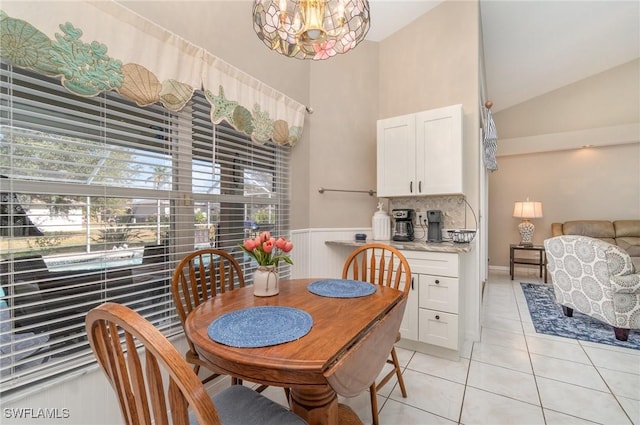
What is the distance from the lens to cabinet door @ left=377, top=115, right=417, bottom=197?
9.14 feet

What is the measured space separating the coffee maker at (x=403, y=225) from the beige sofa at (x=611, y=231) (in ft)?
13.1

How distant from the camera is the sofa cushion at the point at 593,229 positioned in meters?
4.80

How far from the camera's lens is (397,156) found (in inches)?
113

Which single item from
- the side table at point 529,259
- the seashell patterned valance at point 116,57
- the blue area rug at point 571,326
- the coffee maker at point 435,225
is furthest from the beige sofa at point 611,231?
the seashell patterned valance at point 116,57

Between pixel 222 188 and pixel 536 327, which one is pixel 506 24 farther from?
pixel 222 188

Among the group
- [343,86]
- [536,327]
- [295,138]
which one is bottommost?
[536,327]

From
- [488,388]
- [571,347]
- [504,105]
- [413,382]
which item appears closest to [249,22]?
[413,382]

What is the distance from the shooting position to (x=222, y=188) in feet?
6.60

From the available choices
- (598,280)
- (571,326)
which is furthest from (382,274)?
(571,326)

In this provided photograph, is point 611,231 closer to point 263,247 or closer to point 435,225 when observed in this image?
point 435,225

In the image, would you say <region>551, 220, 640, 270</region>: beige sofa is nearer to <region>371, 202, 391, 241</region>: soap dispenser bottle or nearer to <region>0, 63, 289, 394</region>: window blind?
<region>371, 202, 391, 241</region>: soap dispenser bottle

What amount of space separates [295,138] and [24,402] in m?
2.17

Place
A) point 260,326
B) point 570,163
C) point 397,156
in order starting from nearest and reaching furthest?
point 260,326 → point 397,156 → point 570,163

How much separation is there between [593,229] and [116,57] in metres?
6.71
